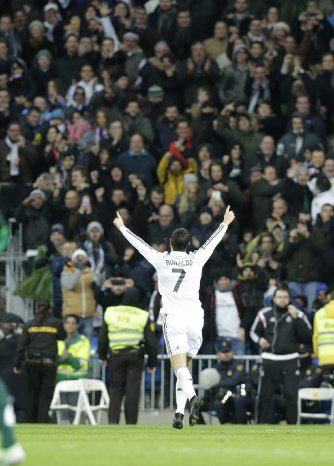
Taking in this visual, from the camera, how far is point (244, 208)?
24.4m

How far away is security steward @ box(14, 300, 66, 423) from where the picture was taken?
836 inches

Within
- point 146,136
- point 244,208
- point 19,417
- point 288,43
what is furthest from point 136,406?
point 288,43

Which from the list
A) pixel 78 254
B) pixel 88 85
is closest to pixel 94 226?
pixel 78 254

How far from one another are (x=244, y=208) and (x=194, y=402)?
31.1 ft

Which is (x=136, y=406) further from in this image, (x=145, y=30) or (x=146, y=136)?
(x=145, y=30)

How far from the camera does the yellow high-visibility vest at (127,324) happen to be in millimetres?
20703

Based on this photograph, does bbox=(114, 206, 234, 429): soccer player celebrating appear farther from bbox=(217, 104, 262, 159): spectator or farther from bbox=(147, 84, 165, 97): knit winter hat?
bbox=(147, 84, 165, 97): knit winter hat

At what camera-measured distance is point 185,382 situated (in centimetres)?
1567

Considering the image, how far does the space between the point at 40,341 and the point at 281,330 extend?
3.80m

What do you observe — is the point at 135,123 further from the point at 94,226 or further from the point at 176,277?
the point at 176,277

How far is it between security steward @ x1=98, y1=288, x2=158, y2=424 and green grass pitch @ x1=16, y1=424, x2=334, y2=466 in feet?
9.78

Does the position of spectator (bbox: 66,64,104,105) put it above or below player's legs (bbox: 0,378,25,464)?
above

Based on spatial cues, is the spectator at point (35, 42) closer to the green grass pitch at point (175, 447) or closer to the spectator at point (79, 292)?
the spectator at point (79, 292)

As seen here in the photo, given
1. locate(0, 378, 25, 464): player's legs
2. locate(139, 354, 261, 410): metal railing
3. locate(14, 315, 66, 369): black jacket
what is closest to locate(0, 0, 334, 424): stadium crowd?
locate(139, 354, 261, 410): metal railing
